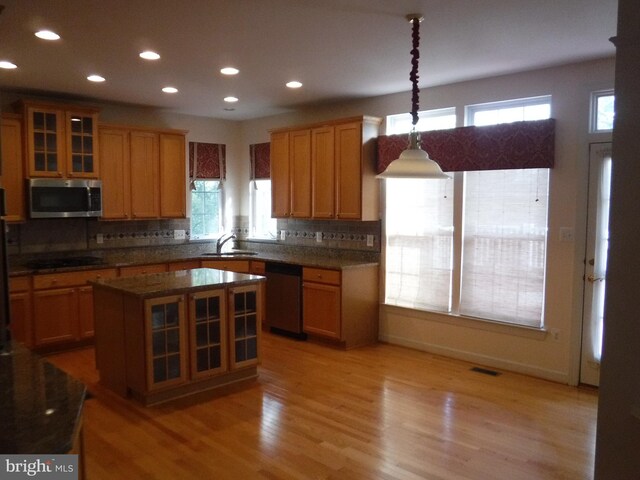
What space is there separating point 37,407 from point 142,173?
4.74 metres

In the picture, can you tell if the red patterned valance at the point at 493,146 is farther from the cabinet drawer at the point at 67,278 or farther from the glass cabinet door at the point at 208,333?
the cabinet drawer at the point at 67,278

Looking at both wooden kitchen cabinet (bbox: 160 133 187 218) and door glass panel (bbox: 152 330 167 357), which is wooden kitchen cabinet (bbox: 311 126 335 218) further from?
door glass panel (bbox: 152 330 167 357)

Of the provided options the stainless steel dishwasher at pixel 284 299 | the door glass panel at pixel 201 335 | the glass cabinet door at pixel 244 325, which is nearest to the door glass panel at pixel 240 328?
the glass cabinet door at pixel 244 325

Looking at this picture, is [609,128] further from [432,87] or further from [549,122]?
[432,87]

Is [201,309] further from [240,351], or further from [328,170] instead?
[328,170]

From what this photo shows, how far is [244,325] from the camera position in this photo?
4.27 m

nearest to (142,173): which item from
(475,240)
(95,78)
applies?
(95,78)

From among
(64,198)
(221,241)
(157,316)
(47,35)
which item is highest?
(47,35)

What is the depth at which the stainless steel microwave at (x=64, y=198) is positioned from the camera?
5.12m

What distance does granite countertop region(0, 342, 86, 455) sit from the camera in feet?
4.59

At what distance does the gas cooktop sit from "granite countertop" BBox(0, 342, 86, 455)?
10.9 ft

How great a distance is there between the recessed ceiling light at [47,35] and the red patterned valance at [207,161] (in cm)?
327

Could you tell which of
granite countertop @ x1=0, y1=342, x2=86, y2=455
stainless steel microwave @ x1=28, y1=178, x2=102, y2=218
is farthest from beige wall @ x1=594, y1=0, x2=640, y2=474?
stainless steel microwave @ x1=28, y1=178, x2=102, y2=218

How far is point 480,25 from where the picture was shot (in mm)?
3293
